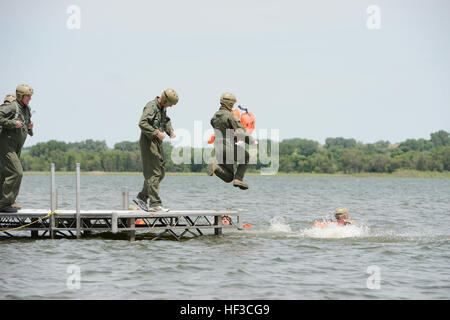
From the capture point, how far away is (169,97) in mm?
14742

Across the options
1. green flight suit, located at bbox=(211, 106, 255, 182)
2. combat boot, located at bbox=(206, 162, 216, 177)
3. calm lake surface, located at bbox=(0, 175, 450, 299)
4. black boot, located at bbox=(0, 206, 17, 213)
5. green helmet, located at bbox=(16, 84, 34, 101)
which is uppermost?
green helmet, located at bbox=(16, 84, 34, 101)

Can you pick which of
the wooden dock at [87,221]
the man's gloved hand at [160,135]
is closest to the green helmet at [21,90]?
the wooden dock at [87,221]

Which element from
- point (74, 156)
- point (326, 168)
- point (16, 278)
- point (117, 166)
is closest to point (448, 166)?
point (326, 168)

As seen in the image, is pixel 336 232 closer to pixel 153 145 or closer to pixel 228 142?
pixel 228 142

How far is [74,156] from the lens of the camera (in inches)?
6511

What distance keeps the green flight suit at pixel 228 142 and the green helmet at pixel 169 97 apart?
1036 millimetres

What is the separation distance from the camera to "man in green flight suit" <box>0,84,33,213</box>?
50.0 ft

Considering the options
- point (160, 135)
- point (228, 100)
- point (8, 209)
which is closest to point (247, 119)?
point (228, 100)

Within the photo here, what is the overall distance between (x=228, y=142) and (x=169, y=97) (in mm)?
1725

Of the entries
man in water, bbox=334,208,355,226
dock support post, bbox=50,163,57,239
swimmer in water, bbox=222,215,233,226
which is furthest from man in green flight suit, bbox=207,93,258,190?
man in water, bbox=334,208,355,226

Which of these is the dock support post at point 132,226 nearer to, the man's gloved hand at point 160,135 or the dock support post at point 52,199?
the dock support post at point 52,199

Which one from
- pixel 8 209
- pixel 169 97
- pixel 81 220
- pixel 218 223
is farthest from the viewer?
pixel 218 223
